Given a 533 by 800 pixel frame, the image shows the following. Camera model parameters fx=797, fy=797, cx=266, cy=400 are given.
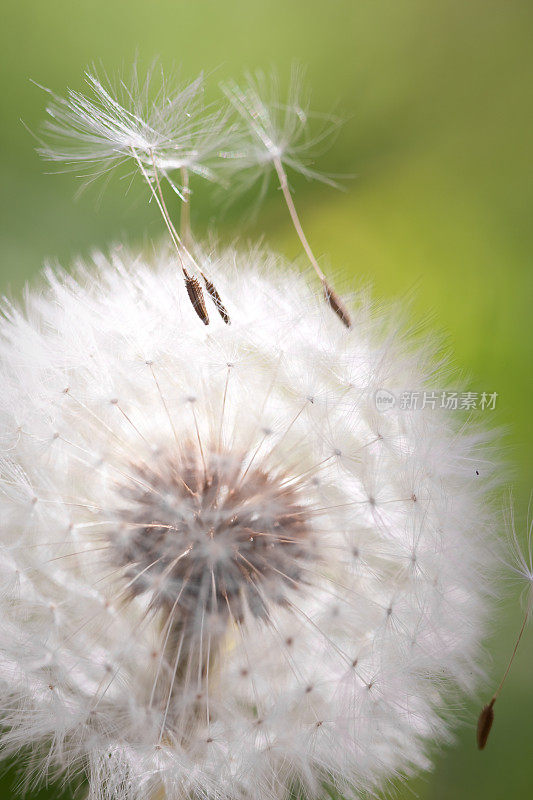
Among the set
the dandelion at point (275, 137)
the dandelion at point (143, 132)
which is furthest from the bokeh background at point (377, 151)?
the dandelion at point (143, 132)

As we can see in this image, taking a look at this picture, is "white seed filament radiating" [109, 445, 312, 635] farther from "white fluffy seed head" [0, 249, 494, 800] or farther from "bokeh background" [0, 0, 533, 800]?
"bokeh background" [0, 0, 533, 800]

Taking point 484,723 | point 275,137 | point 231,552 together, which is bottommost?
point 484,723

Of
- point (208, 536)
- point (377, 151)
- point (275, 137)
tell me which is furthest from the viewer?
point (377, 151)

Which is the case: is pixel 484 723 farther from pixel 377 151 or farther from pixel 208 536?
pixel 377 151

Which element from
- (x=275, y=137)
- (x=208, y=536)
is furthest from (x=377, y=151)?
(x=208, y=536)

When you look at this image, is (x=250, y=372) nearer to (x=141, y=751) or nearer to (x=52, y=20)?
(x=141, y=751)

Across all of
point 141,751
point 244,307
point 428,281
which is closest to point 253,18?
point 428,281
